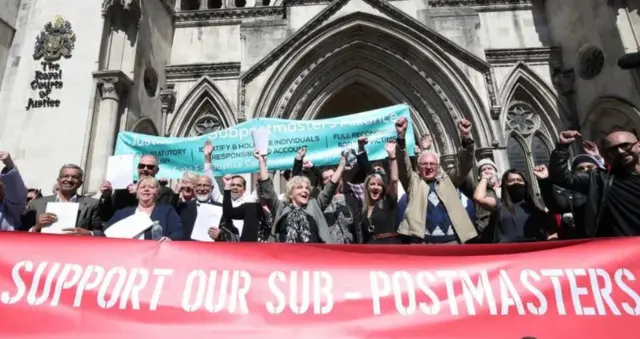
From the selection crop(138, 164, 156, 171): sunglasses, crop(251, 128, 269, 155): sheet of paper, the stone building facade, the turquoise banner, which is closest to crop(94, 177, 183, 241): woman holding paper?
crop(138, 164, 156, 171): sunglasses

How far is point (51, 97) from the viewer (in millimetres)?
10016

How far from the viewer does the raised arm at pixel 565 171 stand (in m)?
3.80

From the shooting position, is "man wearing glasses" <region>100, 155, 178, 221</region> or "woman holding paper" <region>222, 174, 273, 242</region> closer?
"woman holding paper" <region>222, 174, 273, 242</region>

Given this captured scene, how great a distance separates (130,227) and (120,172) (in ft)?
6.65

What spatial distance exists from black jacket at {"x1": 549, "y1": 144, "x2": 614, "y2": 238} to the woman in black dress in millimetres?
1452

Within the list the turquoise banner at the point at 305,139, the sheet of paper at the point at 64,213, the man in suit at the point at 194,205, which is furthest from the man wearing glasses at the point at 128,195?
the turquoise banner at the point at 305,139

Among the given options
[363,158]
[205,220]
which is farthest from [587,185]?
[205,220]

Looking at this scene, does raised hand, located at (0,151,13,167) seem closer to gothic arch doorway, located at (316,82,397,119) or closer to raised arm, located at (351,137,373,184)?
raised arm, located at (351,137,373,184)

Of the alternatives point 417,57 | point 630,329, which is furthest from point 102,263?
point 417,57

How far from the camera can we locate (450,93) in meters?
13.0

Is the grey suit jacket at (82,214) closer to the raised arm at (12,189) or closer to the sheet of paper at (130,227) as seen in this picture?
the raised arm at (12,189)

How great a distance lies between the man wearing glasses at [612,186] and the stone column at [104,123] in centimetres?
909

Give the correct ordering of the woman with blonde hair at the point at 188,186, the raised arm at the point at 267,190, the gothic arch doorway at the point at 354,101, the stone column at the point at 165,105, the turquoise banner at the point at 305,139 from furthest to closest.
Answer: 1. the gothic arch doorway at the point at 354,101
2. the stone column at the point at 165,105
3. the turquoise banner at the point at 305,139
4. the woman with blonde hair at the point at 188,186
5. the raised arm at the point at 267,190

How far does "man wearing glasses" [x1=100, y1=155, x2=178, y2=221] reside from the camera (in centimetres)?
494
